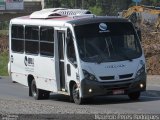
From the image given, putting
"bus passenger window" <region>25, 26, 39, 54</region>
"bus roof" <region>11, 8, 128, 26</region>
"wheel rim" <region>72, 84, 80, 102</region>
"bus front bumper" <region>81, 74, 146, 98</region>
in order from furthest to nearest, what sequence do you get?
"bus passenger window" <region>25, 26, 39, 54</region> < "bus roof" <region>11, 8, 128, 26</region> < "wheel rim" <region>72, 84, 80, 102</region> < "bus front bumper" <region>81, 74, 146, 98</region>

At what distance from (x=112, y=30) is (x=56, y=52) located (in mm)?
2079

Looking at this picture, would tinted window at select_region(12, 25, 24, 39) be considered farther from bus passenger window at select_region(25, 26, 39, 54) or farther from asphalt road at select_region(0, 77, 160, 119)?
asphalt road at select_region(0, 77, 160, 119)

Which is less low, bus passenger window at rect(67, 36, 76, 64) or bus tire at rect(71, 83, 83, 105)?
bus passenger window at rect(67, 36, 76, 64)

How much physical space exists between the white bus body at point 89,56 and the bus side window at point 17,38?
186cm

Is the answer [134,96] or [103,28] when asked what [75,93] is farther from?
[103,28]

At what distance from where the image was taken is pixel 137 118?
15.5 meters

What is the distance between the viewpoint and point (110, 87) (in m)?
20.9

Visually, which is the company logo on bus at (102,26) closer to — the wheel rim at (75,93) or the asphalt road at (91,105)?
the wheel rim at (75,93)

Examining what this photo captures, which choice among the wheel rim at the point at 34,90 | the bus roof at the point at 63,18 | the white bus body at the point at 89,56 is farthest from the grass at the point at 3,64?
the white bus body at the point at 89,56

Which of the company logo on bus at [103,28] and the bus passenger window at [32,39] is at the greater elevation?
the company logo on bus at [103,28]

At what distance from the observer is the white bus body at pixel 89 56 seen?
2086 centimetres

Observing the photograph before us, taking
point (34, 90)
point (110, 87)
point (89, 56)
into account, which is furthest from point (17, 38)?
point (110, 87)

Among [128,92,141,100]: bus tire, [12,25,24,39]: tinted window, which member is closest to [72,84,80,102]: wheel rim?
[128,92,141,100]: bus tire

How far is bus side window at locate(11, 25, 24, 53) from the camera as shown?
25.8 m
